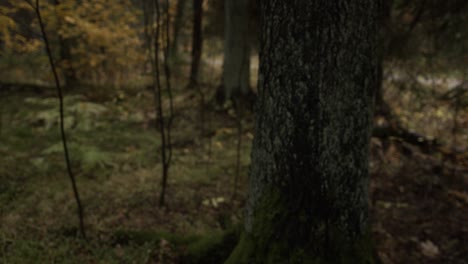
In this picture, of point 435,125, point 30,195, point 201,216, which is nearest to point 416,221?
point 201,216

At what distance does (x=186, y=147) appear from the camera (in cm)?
623

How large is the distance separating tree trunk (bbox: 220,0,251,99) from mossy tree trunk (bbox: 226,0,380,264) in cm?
596

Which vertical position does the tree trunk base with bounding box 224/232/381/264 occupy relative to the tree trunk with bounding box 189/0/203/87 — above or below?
below

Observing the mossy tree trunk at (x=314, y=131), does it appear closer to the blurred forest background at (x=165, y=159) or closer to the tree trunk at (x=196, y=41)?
the blurred forest background at (x=165, y=159)

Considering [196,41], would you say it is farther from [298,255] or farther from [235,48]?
[298,255]

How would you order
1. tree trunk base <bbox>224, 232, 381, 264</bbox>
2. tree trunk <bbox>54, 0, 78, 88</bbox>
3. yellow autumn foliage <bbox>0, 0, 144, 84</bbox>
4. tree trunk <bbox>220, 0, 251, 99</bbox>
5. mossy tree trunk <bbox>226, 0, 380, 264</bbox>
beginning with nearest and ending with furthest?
mossy tree trunk <bbox>226, 0, 380, 264</bbox>
tree trunk base <bbox>224, 232, 381, 264</bbox>
tree trunk <bbox>220, 0, 251, 99</bbox>
yellow autumn foliage <bbox>0, 0, 144, 84</bbox>
tree trunk <bbox>54, 0, 78, 88</bbox>

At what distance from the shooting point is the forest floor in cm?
303

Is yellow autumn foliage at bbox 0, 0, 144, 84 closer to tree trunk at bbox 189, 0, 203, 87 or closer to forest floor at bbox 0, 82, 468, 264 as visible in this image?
tree trunk at bbox 189, 0, 203, 87

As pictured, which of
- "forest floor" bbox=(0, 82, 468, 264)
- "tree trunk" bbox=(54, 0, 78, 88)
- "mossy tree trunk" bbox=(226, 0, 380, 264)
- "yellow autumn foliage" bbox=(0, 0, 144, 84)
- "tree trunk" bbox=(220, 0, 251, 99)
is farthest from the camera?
"tree trunk" bbox=(54, 0, 78, 88)

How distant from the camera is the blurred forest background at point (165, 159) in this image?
309 centimetres

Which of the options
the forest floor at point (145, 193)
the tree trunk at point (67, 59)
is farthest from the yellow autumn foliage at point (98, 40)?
the forest floor at point (145, 193)

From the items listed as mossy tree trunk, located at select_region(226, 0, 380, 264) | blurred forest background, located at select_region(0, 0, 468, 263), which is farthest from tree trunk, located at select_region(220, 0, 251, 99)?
mossy tree trunk, located at select_region(226, 0, 380, 264)

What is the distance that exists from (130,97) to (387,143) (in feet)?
23.2

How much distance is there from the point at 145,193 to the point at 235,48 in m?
4.88
